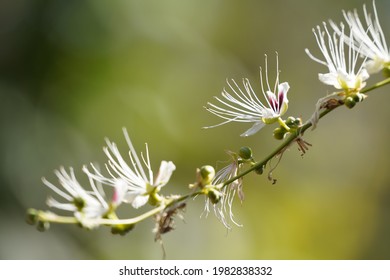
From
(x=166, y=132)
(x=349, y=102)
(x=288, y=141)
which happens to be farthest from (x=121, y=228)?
(x=166, y=132)

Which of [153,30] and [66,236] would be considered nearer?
[66,236]

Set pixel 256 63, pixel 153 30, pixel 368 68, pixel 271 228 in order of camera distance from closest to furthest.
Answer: pixel 368 68
pixel 271 228
pixel 153 30
pixel 256 63

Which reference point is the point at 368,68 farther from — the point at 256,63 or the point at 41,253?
the point at 256,63

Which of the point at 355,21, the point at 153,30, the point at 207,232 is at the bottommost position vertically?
the point at 355,21

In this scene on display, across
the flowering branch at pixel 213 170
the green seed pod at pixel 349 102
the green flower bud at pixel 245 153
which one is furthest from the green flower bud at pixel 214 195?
the green seed pod at pixel 349 102

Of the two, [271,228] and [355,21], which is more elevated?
[271,228]

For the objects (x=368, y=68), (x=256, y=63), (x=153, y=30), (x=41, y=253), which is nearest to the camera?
(x=368, y=68)
